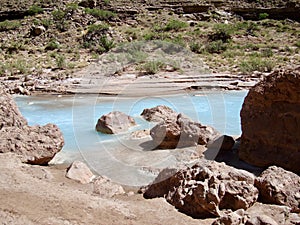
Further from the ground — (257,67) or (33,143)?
(33,143)

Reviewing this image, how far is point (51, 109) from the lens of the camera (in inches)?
433

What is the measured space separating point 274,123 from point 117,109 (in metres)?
5.93

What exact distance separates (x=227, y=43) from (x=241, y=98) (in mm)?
12254

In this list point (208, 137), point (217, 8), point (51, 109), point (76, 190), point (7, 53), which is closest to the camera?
point (76, 190)

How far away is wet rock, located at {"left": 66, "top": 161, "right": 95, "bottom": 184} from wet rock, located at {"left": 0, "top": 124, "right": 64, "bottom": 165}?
0.64 m

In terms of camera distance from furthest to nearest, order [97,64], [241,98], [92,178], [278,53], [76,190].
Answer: [278,53] < [97,64] < [241,98] < [92,178] < [76,190]

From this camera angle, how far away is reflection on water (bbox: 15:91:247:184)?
6.18 metres

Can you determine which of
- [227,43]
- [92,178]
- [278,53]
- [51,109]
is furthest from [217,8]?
[92,178]

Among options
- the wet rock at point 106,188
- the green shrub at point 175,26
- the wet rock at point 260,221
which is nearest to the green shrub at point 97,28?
the green shrub at point 175,26

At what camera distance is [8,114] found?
6.95 m

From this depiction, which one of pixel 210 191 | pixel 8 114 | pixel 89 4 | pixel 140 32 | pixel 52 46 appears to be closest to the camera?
pixel 210 191

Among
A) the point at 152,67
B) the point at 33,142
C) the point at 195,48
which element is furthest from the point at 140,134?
the point at 195,48

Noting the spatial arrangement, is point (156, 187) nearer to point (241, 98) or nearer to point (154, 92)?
point (241, 98)

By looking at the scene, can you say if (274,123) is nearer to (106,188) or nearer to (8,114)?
(106,188)
